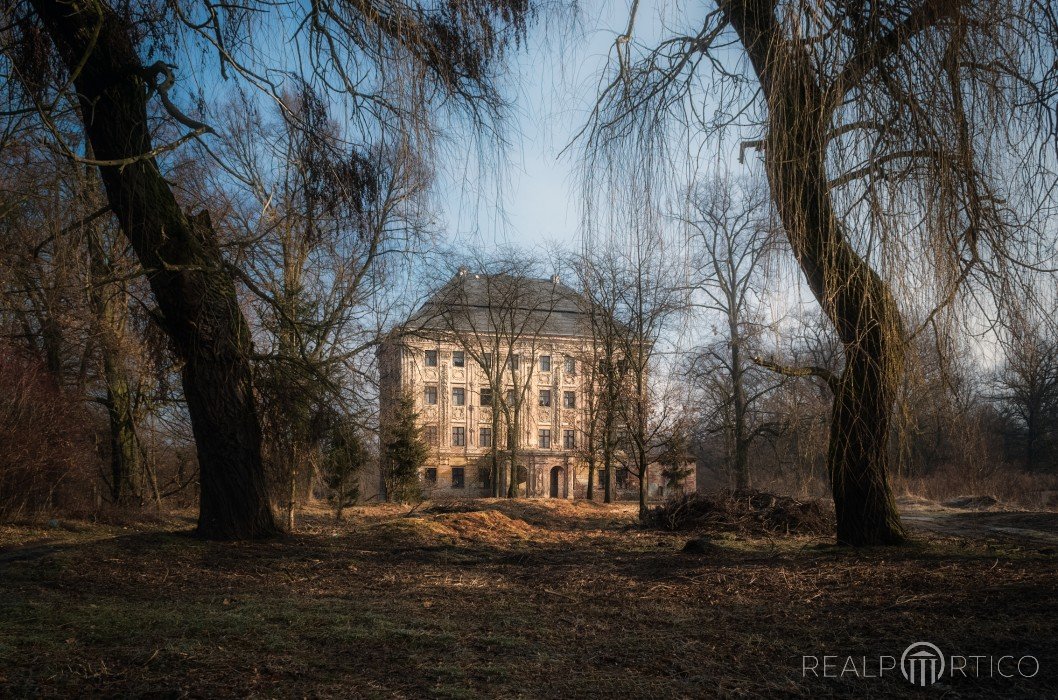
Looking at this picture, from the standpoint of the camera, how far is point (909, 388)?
459 centimetres

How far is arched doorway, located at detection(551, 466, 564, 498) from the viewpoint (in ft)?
160

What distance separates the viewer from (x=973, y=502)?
1795 cm

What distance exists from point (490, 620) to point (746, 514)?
26.4 feet

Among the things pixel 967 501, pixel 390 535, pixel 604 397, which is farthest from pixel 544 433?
pixel 390 535

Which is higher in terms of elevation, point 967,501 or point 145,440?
point 145,440

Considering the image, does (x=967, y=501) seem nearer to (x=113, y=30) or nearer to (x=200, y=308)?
(x=200, y=308)

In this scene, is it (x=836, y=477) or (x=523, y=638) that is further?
(x=836, y=477)

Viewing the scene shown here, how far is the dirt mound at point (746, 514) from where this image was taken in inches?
406

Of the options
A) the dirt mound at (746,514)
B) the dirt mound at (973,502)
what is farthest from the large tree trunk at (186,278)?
the dirt mound at (973,502)

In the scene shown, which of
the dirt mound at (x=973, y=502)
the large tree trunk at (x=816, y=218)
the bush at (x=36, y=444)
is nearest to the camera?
the large tree trunk at (x=816, y=218)

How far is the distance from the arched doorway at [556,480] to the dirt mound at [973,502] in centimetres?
3132

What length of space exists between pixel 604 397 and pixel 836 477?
17.0 metres

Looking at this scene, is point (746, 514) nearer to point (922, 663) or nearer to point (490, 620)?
point (490, 620)

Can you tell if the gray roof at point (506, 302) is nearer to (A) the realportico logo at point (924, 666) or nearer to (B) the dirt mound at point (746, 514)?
(B) the dirt mound at point (746, 514)
